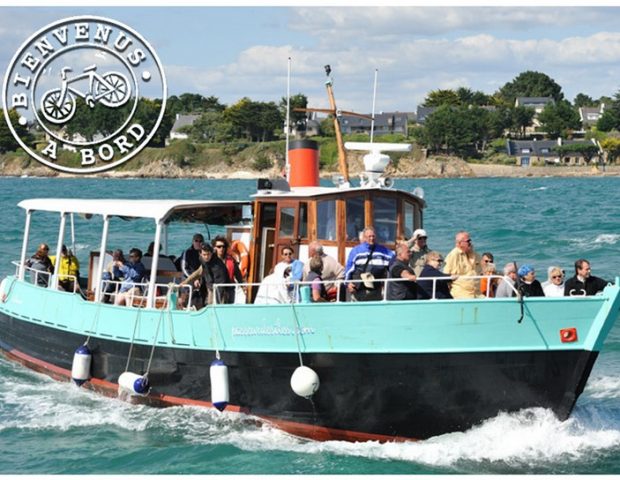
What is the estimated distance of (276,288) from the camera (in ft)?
49.5

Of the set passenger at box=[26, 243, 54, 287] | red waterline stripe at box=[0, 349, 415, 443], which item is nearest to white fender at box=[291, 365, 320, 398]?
red waterline stripe at box=[0, 349, 415, 443]

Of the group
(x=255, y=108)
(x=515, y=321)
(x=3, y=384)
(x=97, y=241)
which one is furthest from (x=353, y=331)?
(x=255, y=108)

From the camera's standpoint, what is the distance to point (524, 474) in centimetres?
1309

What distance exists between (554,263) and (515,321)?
839 inches

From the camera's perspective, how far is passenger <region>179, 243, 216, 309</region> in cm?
1533

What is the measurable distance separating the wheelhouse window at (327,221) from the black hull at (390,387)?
7.03 ft

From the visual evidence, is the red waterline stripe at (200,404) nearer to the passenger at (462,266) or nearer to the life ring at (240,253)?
the passenger at (462,266)

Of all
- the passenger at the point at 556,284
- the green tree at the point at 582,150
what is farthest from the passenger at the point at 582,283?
the green tree at the point at 582,150

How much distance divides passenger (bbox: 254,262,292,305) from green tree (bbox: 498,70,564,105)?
184494 millimetres

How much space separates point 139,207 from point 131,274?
46.1 inches

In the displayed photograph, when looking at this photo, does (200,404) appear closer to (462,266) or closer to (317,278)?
(317,278)

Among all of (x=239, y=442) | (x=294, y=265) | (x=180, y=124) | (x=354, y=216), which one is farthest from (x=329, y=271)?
(x=180, y=124)

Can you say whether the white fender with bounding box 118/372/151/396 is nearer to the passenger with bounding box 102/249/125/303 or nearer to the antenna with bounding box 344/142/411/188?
the passenger with bounding box 102/249/125/303

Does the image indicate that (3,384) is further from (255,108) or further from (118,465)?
(255,108)
